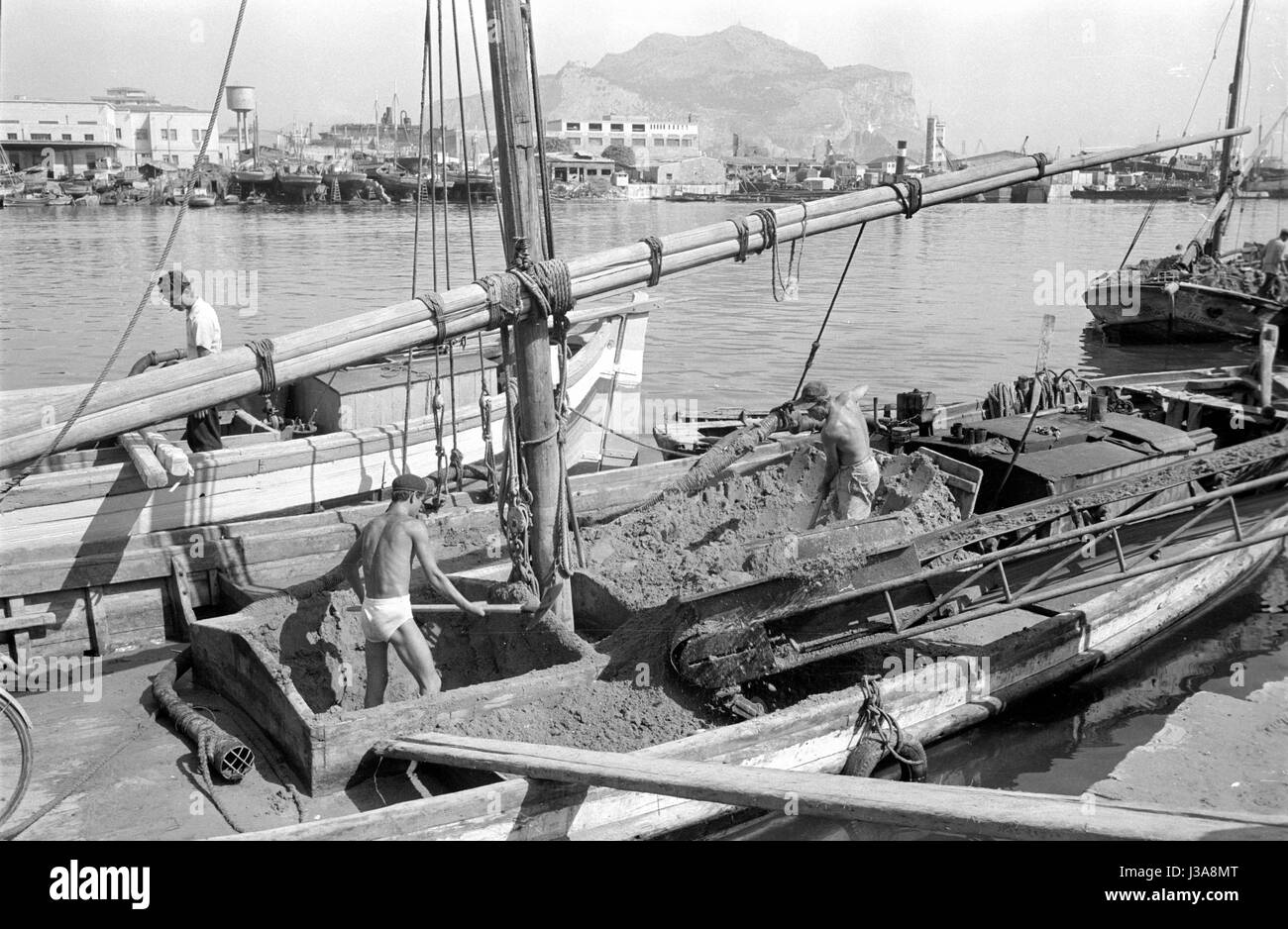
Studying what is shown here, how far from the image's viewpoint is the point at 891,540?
27.1 ft

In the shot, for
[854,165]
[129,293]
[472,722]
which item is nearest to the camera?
[472,722]

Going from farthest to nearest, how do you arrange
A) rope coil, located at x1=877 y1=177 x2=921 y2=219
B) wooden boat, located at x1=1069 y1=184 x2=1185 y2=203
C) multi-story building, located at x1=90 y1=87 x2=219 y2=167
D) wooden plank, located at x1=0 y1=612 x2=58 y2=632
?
1. wooden boat, located at x1=1069 y1=184 x2=1185 y2=203
2. multi-story building, located at x1=90 y1=87 x2=219 y2=167
3. rope coil, located at x1=877 y1=177 x2=921 y2=219
4. wooden plank, located at x1=0 y1=612 x2=58 y2=632

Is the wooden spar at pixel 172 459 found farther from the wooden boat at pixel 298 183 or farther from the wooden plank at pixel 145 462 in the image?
the wooden boat at pixel 298 183

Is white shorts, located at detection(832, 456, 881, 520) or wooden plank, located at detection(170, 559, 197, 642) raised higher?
white shorts, located at detection(832, 456, 881, 520)

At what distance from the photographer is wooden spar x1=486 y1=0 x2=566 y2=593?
7242 millimetres

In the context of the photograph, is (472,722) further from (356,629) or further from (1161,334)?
(1161,334)

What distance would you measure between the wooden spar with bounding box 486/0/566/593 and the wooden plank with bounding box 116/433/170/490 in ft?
12.2

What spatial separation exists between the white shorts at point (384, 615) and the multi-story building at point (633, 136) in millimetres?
165063

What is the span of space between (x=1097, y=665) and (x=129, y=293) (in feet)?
122

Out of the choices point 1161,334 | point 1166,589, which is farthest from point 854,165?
point 1166,589

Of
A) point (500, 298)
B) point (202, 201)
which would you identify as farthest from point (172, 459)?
point (202, 201)

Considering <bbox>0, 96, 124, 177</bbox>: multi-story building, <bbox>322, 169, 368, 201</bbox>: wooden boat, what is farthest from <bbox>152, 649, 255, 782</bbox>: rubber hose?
<bbox>0, 96, 124, 177</bbox>: multi-story building

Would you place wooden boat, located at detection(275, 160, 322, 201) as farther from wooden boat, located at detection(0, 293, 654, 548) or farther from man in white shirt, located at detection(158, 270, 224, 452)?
man in white shirt, located at detection(158, 270, 224, 452)

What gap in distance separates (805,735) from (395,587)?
302cm
